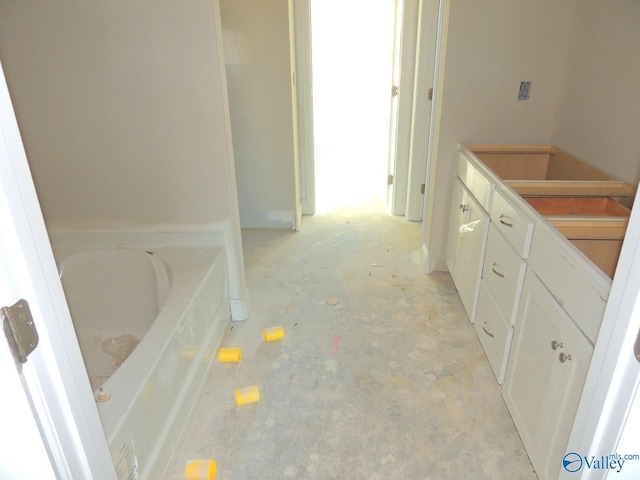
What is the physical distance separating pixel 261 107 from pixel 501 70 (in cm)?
173

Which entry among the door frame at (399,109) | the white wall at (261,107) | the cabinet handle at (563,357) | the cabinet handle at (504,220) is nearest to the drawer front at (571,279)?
the cabinet handle at (563,357)

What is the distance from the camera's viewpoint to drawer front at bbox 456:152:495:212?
6.54 ft

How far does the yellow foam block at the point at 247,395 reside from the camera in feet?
5.98

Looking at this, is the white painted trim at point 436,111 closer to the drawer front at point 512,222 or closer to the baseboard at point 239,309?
the drawer front at point 512,222

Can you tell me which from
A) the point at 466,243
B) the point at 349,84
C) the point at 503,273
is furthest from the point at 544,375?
the point at 349,84

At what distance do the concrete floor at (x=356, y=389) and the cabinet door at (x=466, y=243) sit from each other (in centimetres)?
15

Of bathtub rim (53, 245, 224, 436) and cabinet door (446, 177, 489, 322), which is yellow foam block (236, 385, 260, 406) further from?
cabinet door (446, 177, 489, 322)

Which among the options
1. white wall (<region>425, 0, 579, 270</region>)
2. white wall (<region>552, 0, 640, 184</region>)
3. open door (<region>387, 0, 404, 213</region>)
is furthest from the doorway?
white wall (<region>552, 0, 640, 184</region>)

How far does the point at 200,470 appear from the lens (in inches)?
58.5

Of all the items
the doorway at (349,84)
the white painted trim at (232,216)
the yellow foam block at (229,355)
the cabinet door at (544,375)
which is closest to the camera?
the cabinet door at (544,375)

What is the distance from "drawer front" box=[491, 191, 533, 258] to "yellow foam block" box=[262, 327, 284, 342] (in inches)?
46.9

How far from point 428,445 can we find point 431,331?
75cm

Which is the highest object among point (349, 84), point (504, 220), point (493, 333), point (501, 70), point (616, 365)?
point (501, 70)

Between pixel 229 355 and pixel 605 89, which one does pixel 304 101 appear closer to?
pixel 605 89
